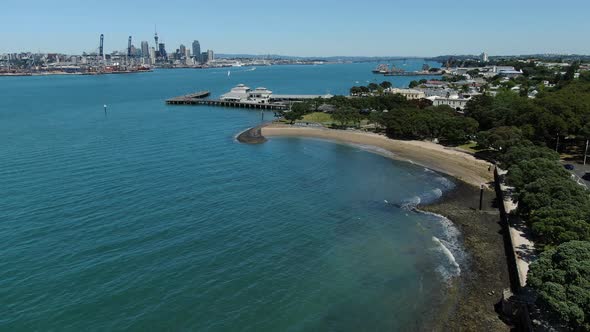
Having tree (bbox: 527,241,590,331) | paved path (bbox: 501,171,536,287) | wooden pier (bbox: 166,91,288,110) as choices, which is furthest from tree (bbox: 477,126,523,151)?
wooden pier (bbox: 166,91,288,110)

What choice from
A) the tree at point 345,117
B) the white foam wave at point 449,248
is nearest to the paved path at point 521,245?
the white foam wave at point 449,248

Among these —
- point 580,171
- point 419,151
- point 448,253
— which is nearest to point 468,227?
point 448,253

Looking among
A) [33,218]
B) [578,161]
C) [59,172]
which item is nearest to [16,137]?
[59,172]

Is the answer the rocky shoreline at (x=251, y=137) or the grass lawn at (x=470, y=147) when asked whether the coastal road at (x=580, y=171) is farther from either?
the rocky shoreline at (x=251, y=137)

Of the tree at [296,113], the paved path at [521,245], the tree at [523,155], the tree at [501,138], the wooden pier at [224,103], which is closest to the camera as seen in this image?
the paved path at [521,245]

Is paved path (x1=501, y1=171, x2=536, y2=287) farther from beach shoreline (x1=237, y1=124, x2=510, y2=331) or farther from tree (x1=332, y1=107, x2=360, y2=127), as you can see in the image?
tree (x1=332, y1=107, x2=360, y2=127)

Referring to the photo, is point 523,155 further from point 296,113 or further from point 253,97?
point 253,97
